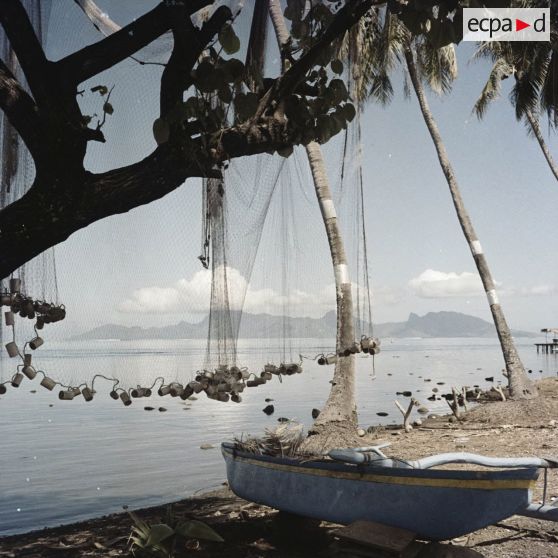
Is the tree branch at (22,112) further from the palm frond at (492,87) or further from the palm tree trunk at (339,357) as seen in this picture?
the palm frond at (492,87)

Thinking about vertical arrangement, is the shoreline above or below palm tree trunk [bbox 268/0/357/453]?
below

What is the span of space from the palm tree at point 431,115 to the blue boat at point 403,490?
439 inches

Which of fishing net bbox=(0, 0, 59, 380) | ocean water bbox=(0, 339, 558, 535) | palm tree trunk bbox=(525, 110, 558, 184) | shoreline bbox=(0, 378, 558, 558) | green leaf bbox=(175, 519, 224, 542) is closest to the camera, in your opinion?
fishing net bbox=(0, 0, 59, 380)

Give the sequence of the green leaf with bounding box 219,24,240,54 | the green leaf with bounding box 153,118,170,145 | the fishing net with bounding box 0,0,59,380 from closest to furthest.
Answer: the green leaf with bounding box 153,118,170,145 → the green leaf with bounding box 219,24,240,54 → the fishing net with bounding box 0,0,59,380

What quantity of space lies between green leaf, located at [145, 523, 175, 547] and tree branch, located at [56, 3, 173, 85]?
4089 millimetres

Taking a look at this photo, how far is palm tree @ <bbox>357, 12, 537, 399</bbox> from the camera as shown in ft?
53.6

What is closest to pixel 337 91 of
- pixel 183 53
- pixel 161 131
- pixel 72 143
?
pixel 183 53

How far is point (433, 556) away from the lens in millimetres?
5559

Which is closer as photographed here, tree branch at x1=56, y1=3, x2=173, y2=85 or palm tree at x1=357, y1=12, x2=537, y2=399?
tree branch at x1=56, y1=3, x2=173, y2=85

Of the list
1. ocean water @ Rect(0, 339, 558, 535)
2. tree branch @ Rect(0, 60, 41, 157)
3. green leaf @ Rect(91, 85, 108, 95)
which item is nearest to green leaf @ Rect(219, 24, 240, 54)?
green leaf @ Rect(91, 85, 108, 95)

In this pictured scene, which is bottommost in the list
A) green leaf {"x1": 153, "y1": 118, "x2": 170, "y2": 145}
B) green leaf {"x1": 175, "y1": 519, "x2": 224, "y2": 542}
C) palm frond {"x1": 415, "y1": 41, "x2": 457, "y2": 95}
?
green leaf {"x1": 175, "y1": 519, "x2": 224, "y2": 542}

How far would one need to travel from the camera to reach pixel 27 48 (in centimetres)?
482

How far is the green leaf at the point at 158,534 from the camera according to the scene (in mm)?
6098

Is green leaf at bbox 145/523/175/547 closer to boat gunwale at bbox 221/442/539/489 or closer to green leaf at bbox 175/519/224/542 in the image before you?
green leaf at bbox 175/519/224/542
